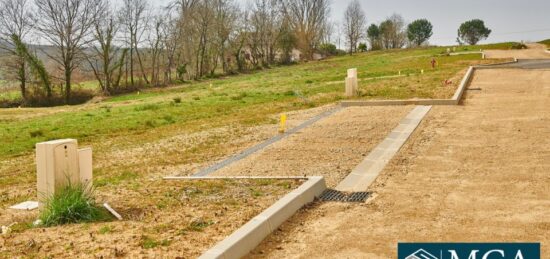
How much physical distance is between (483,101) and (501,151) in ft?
22.4

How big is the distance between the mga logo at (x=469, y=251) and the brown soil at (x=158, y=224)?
166cm

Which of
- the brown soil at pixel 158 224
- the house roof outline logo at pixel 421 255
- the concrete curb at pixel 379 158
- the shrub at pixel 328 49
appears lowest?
the house roof outline logo at pixel 421 255

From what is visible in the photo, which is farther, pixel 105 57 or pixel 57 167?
pixel 105 57

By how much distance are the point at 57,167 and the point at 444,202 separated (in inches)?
169

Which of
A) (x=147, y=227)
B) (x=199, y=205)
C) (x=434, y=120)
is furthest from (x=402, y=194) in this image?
(x=434, y=120)

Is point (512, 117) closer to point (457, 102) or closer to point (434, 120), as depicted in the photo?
point (434, 120)

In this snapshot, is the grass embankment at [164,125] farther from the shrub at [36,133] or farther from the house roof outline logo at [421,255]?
the house roof outline logo at [421,255]

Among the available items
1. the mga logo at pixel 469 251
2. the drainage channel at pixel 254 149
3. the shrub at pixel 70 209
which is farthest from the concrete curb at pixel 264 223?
the drainage channel at pixel 254 149

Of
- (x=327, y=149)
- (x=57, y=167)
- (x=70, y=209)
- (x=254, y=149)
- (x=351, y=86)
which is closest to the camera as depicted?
(x=70, y=209)

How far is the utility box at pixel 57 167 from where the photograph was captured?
571cm

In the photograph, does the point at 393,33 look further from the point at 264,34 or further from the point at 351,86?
the point at 351,86

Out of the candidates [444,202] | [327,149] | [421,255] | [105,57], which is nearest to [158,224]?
[421,255]

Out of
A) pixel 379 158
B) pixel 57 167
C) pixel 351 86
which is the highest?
pixel 351 86

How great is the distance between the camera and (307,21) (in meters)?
69.7
